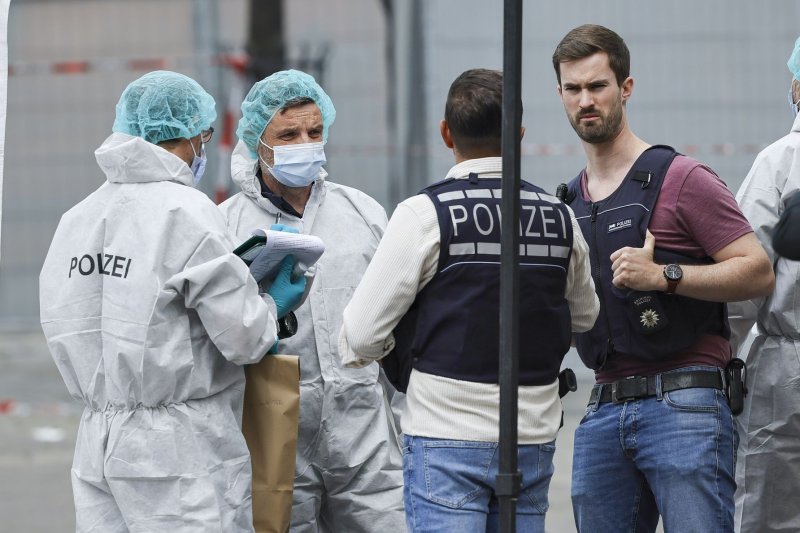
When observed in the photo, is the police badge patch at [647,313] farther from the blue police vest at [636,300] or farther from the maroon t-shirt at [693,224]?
the maroon t-shirt at [693,224]

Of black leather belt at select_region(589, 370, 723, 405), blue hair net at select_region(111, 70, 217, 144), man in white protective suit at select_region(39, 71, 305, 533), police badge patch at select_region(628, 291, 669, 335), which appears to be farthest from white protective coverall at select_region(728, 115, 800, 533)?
blue hair net at select_region(111, 70, 217, 144)

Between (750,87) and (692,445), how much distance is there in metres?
6.34

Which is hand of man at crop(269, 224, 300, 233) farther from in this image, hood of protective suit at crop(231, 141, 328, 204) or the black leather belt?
the black leather belt

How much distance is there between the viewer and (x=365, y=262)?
4426 mm

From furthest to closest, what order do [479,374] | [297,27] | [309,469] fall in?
[297,27], [309,469], [479,374]

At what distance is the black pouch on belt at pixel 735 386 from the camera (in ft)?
12.6

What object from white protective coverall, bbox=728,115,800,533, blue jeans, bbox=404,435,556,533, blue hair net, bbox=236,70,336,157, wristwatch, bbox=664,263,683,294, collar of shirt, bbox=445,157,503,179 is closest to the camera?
blue jeans, bbox=404,435,556,533

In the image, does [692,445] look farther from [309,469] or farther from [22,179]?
[22,179]

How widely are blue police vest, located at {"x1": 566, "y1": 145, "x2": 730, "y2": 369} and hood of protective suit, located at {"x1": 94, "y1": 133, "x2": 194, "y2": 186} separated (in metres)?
1.16

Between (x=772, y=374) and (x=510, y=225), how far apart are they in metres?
1.43

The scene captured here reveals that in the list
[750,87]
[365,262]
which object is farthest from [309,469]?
[750,87]

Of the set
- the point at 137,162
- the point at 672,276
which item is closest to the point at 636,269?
the point at 672,276

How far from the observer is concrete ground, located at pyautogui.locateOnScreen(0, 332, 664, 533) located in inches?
269

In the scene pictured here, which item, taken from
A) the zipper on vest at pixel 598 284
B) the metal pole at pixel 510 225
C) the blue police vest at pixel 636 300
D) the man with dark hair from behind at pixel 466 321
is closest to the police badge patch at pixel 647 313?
the blue police vest at pixel 636 300
